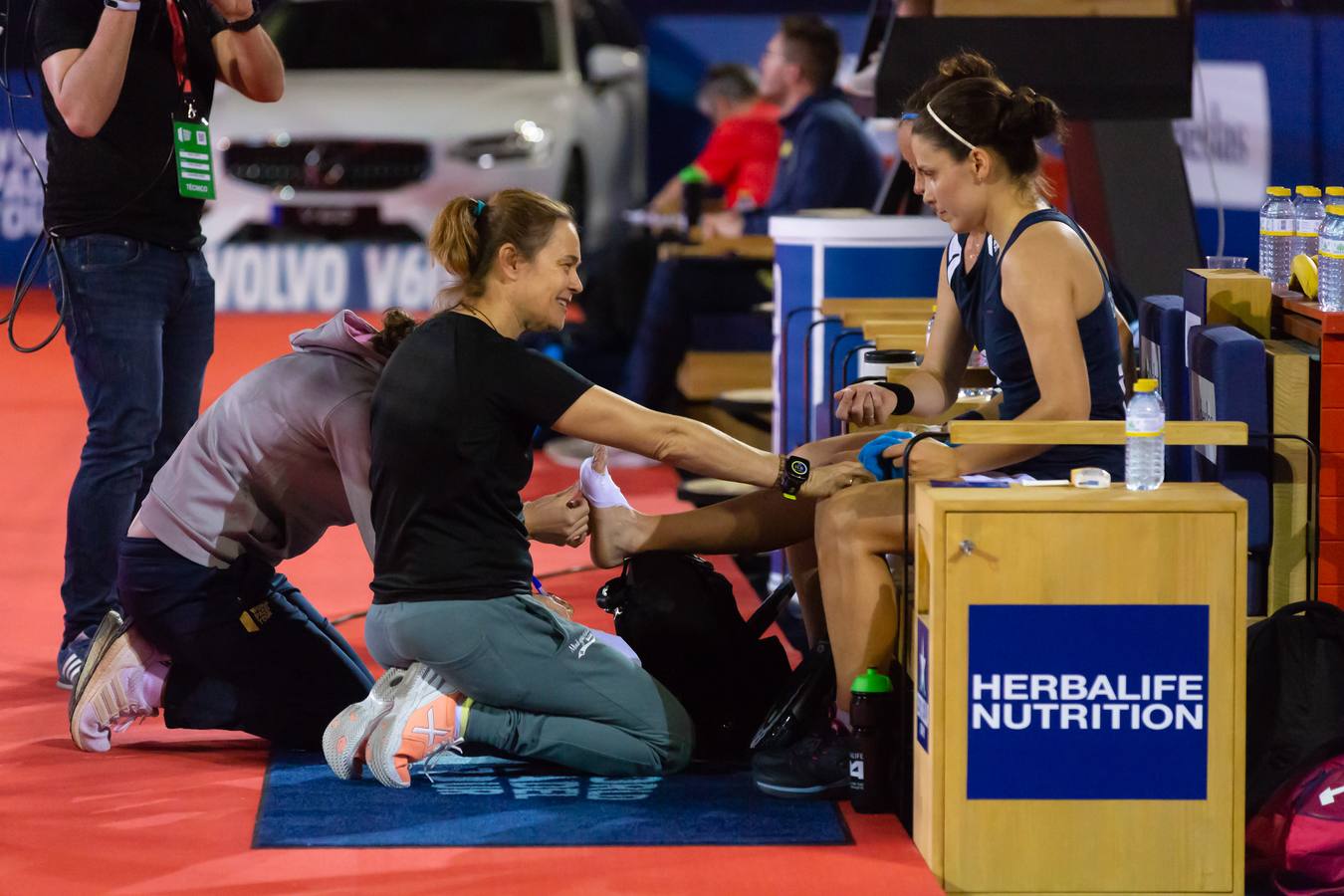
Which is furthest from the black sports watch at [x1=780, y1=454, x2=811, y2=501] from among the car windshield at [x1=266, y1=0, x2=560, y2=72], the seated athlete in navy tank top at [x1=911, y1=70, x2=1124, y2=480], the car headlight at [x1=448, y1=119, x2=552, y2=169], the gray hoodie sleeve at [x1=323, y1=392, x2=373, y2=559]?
the car windshield at [x1=266, y1=0, x2=560, y2=72]

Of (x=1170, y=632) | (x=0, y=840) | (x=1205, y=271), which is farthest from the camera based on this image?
(x=1205, y=271)

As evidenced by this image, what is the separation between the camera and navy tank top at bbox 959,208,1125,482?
3574mm

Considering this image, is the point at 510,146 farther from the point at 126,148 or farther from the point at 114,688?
the point at 114,688

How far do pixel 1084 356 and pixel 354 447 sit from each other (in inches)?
53.0

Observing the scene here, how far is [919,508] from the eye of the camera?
319 centimetres

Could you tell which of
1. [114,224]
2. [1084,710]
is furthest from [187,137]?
[1084,710]

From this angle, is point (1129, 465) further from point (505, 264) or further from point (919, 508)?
point (505, 264)

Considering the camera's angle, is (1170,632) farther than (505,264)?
No

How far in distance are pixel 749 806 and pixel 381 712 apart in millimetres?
695

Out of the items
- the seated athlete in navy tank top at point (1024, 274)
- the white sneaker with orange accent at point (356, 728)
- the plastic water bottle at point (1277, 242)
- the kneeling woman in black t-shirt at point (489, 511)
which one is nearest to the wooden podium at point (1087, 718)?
the seated athlete in navy tank top at point (1024, 274)

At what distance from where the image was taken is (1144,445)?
3.12 m

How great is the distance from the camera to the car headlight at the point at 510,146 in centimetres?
995

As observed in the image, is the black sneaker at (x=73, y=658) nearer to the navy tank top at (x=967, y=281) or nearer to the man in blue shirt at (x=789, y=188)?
the navy tank top at (x=967, y=281)

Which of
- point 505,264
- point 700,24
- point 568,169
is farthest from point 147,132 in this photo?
point 700,24
